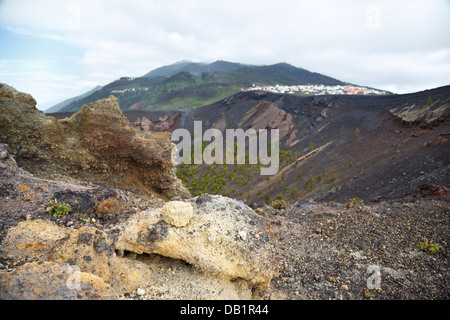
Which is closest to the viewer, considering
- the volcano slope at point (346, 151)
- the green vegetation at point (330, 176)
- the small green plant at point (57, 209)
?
the small green plant at point (57, 209)

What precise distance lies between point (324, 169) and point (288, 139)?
1731 centimetres

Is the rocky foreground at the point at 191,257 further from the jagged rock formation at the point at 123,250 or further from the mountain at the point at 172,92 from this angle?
the mountain at the point at 172,92

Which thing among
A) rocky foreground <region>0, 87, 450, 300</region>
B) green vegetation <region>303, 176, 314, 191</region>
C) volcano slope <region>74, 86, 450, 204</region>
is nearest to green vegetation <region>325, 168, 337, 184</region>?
volcano slope <region>74, 86, 450, 204</region>

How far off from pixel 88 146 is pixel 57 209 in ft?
19.4

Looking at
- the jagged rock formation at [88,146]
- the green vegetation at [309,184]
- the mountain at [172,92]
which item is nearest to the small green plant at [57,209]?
the jagged rock formation at [88,146]

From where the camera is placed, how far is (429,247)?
21.9ft

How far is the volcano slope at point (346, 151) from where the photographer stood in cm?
1914

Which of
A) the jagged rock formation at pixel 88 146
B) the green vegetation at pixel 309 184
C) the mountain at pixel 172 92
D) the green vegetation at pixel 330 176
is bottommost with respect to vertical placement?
the green vegetation at pixel 309 184

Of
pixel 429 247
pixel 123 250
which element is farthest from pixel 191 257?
pixel 429 247

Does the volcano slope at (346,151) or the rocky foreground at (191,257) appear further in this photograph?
the volcano slope at (346,151)

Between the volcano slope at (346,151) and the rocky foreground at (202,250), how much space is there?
950 cm

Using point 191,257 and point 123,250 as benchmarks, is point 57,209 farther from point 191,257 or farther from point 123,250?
point 191,257

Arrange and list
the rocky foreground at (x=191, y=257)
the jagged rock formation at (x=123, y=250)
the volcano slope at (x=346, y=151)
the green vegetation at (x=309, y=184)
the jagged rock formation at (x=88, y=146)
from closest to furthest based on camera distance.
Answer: the jagged rock formation at (x=123, y=250) < the rocky foreground at (x=191, y=257) < the jagged rock formation at (x=88, y=146) < the volcano slope at (x=346, y=151) < the green vegetation at (x=309, y=184)

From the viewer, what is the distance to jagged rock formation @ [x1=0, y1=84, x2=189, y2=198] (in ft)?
31.5
